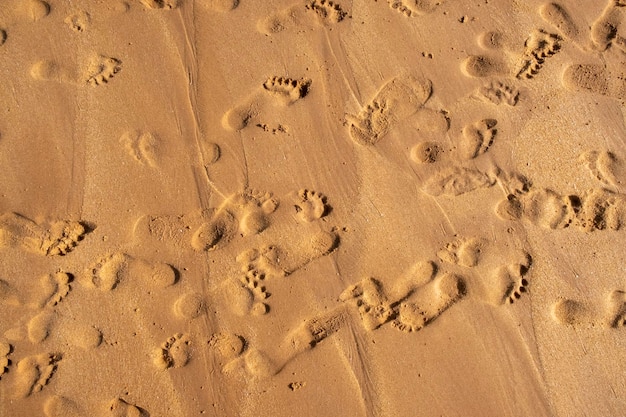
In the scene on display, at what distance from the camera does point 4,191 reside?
2748 mm

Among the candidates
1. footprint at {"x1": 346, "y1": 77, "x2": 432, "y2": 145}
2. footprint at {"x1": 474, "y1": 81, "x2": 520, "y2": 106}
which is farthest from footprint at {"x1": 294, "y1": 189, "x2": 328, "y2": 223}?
footprint at {"x1": 474, "y1": 81, "x2": 520, "y2": 106}

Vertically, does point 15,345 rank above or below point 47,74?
below

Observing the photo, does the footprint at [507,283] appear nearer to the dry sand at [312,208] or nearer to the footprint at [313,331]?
the dry sand at [312,208]

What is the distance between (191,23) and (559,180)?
7.96 feet

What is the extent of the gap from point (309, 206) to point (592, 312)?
1.77 meters

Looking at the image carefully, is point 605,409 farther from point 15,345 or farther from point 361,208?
point 15,345

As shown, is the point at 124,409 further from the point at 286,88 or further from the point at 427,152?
the point at 427,152

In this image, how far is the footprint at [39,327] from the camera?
2674mm

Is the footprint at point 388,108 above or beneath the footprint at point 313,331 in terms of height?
above

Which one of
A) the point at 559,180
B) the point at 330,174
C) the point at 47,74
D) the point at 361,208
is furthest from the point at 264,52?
the point at 559,180

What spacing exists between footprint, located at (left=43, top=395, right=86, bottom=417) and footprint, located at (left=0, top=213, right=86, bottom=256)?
0.83m

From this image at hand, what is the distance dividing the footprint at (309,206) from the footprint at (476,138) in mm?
880

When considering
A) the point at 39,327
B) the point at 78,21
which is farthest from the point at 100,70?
the point at 39,327

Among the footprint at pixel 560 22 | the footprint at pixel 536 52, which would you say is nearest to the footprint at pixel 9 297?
the footprint at pixel 536 52
